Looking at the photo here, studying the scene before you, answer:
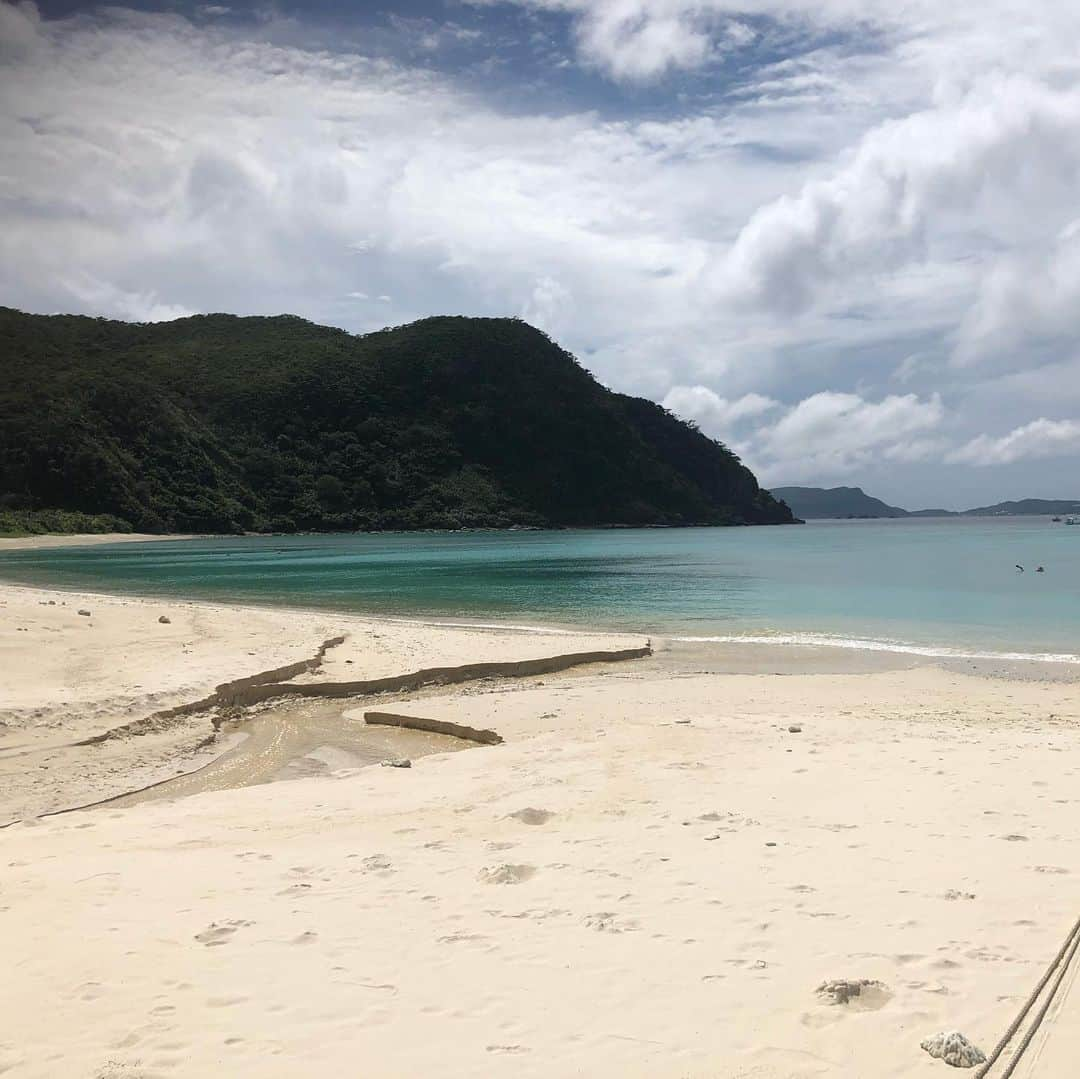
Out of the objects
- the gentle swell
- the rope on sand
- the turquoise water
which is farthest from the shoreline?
the rope on sand

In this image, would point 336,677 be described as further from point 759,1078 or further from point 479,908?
point 759,1078

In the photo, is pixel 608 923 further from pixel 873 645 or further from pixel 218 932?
pixel 873 645

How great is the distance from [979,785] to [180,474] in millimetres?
118529

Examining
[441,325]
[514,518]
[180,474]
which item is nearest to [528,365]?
[441,325]

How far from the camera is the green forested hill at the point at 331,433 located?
10575cm

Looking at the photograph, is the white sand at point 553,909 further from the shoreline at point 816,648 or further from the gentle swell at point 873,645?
the gentle swell at point 873,645

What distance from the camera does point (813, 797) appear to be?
7.54 m

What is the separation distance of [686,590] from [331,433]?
115 metres

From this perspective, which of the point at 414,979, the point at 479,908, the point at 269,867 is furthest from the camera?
the point at 269,867

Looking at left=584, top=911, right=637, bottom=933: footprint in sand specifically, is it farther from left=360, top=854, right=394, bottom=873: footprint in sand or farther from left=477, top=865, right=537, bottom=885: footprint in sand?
left=360, top=854, right=394, bottom=873: footprint in sand

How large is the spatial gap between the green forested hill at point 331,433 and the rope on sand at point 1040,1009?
108 meters

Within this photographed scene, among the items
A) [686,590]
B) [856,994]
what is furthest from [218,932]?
[686,590]

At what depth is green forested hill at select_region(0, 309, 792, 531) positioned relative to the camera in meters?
106

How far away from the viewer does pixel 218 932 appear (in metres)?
4.78
